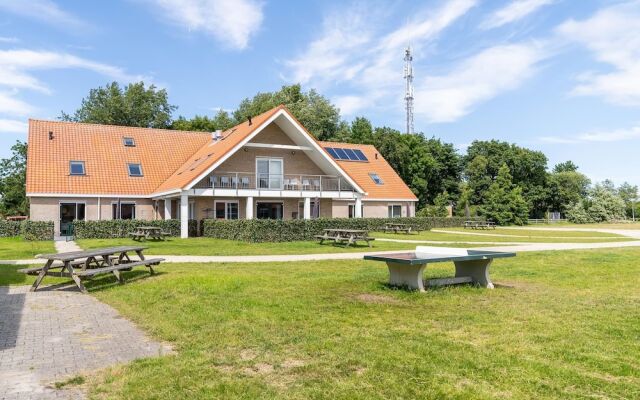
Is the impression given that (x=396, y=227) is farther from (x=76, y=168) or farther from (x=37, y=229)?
(x=37, y=229)

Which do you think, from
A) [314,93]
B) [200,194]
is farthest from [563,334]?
[314,93]

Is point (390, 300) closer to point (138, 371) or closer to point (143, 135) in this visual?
point (138, 371)

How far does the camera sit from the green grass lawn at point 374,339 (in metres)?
4.55

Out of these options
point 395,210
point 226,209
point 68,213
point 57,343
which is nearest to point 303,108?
point 395,210

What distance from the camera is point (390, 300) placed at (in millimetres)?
8555

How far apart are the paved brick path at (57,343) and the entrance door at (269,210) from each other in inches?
893

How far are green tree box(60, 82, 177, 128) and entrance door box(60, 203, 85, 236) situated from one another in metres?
27.9

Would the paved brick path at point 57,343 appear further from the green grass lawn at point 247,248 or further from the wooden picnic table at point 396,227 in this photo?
the wooden picnic table at point 396,227

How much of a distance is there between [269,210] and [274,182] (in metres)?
2.52

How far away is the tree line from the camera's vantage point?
179 feet

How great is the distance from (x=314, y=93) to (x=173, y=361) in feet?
180

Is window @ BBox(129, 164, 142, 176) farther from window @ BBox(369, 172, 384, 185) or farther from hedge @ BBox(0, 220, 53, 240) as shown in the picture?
window @ BBox(369, 172, 384, 185)

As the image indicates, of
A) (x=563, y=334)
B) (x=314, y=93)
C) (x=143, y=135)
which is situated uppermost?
(x=314, y=93)

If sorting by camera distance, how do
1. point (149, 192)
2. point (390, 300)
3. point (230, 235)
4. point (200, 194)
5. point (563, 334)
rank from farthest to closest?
1. point (149, 192)
2. point (200, 194)
3. point (230, 235)
4. point (390, 300)
5. point (563, 334)
